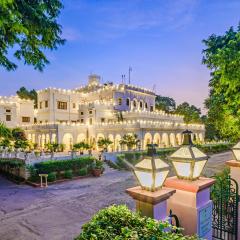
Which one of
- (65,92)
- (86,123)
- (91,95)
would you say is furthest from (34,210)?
(91,95)

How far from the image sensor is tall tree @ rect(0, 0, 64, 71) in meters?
4.46

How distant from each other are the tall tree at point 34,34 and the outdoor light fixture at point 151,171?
331 cm

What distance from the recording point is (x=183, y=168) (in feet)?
11.1

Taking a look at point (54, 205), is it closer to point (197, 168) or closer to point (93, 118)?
point (197, 168)

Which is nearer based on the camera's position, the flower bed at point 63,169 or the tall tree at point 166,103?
the flower bed at point 63,169

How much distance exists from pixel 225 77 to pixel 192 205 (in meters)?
5.39

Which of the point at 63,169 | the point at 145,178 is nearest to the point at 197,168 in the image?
the point at 145,178

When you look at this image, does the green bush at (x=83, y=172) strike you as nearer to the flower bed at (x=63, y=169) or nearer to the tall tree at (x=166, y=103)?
the flower bed at (x=63, y=169)

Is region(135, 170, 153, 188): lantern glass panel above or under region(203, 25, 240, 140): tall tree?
under

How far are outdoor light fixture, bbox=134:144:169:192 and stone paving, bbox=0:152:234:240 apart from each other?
6.40 m

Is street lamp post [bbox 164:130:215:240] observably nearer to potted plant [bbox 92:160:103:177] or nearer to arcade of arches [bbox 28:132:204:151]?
potted plant [bbox 92:160:103:177]

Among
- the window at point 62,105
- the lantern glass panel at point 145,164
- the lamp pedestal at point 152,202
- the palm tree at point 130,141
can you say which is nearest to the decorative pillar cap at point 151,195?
the lamp pedestal at point 152,202

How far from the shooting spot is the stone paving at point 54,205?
8.69 metres

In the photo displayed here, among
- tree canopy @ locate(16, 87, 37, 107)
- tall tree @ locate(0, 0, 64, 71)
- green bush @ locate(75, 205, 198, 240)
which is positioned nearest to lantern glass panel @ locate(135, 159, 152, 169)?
green bush @ locate(75, 205, 198, 240)
